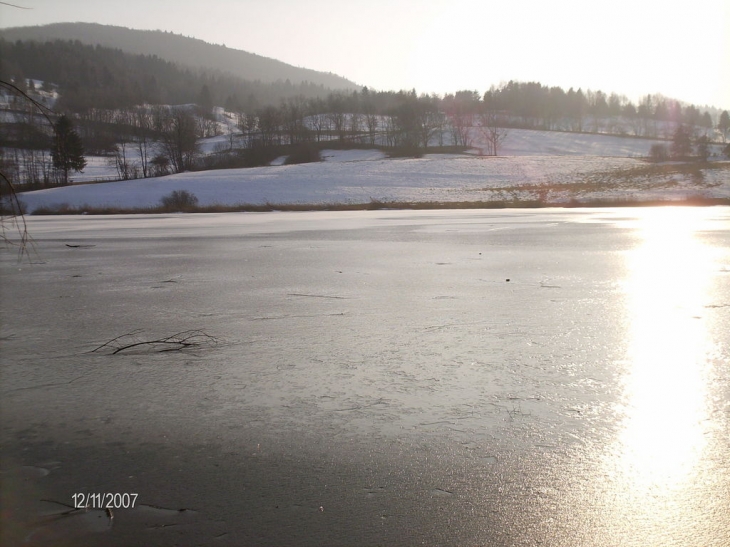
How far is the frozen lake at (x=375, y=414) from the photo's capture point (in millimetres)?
2584

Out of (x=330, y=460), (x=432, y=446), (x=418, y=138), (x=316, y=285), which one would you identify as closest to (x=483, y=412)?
(x=432, y=446)

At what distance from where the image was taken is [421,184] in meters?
50.5

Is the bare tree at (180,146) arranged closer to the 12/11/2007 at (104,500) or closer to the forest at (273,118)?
the forest at (273,118)

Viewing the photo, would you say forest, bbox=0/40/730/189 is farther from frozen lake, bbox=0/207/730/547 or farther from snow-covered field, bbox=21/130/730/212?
frozen lake, bbox=0/207/730/547

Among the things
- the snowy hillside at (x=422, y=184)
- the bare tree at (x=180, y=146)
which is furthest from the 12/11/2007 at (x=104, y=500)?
the bare tree at (x=180, y=146)

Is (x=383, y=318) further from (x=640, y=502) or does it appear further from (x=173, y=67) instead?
(x=173, y=67)

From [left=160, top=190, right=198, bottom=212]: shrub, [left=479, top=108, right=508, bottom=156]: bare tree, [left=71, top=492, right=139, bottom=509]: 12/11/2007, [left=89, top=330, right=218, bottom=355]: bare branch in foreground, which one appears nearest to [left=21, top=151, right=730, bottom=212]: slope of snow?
[left=160, top=190, right=198, bottom=212]: shrub

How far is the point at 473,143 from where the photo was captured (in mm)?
94688

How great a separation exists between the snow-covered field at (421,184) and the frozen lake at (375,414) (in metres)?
34.6

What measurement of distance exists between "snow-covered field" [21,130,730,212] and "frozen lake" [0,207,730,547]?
34.6m

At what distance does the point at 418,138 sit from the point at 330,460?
9113 centimetres

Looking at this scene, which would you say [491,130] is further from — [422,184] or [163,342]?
[163,342]

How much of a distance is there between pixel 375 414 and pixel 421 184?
48.0 meters

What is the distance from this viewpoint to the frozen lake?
8.48 feet
